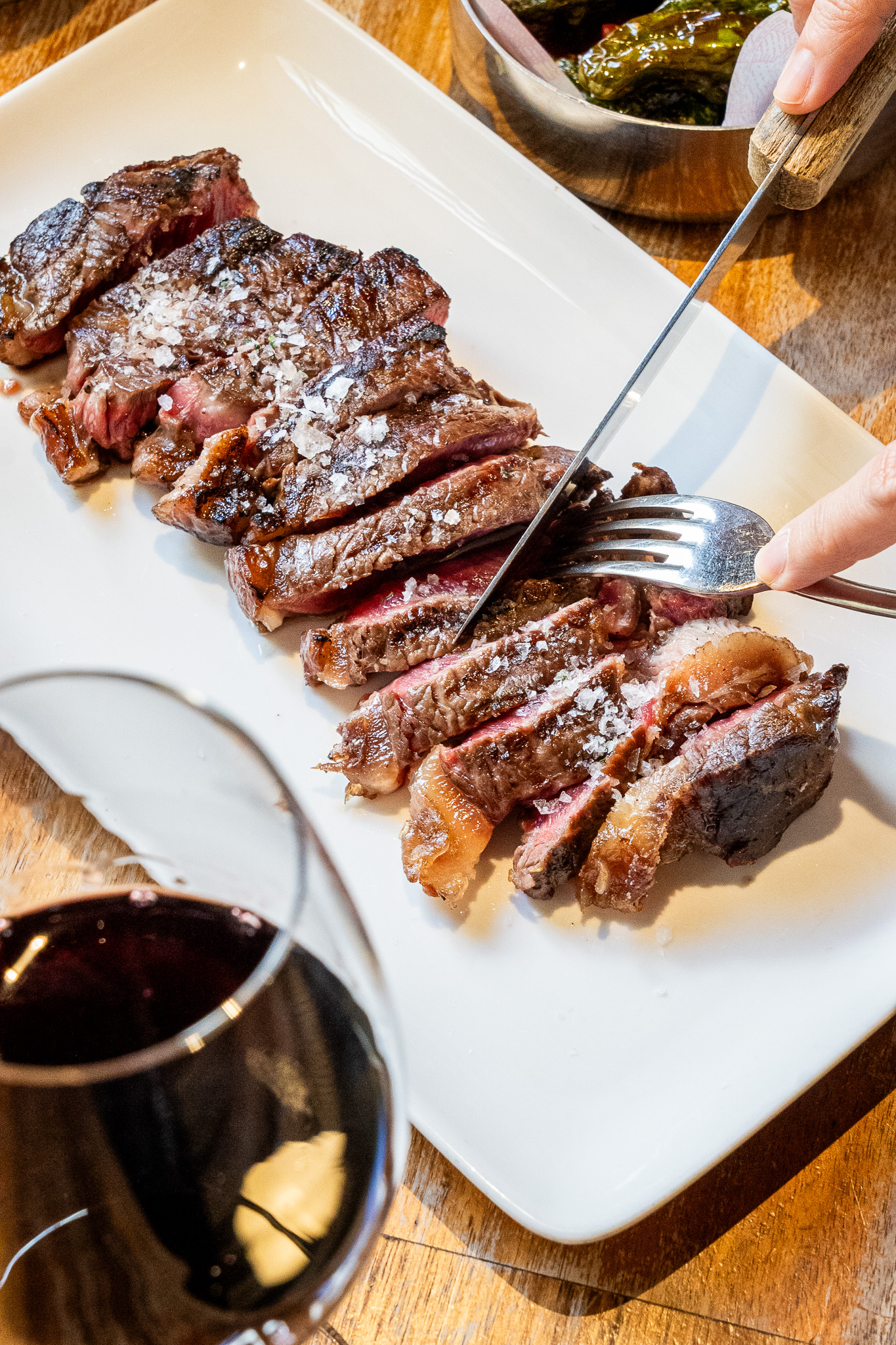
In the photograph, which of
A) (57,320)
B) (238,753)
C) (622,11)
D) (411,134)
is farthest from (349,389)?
(622,11)

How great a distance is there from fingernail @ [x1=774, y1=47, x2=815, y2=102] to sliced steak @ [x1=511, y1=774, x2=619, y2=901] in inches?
60.3

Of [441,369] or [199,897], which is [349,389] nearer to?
[441,369]

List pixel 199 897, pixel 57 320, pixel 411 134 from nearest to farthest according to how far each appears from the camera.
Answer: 1. pixel 199 897
2. pixel 57 320
3. pixel 411 134

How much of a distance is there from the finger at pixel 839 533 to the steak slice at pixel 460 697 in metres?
0.44

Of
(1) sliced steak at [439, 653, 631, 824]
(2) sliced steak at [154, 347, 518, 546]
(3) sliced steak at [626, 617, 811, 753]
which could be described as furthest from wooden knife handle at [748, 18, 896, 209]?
(1) sliced steak at [439, 653, 631, 824]

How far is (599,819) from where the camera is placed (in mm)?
2152

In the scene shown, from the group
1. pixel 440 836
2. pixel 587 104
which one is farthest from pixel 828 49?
pixel 440 836

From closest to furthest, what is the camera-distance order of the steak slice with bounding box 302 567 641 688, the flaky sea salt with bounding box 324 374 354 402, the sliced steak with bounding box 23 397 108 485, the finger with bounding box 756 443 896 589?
1. the finger with bounding box 756 443 896 589
2. the steak slice with bounding box 302 567 641 688
3. the flaky sea salt with bounding box 324 374 354 402
4. the sliced steak with bounding box 23 397 108 485

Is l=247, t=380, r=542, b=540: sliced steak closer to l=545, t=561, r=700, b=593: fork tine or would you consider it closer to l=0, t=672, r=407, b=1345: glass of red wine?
l=545, t=561, r=700, b=593: fork tine

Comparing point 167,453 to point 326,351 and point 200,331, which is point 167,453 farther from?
point 326,351

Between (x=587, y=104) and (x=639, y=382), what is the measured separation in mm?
777

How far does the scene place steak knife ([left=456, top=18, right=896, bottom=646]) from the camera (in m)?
2.21

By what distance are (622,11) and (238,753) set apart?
3047 millimetres

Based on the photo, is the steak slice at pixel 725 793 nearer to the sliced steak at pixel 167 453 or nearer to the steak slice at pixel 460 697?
the steak slice at pixel 460 697
